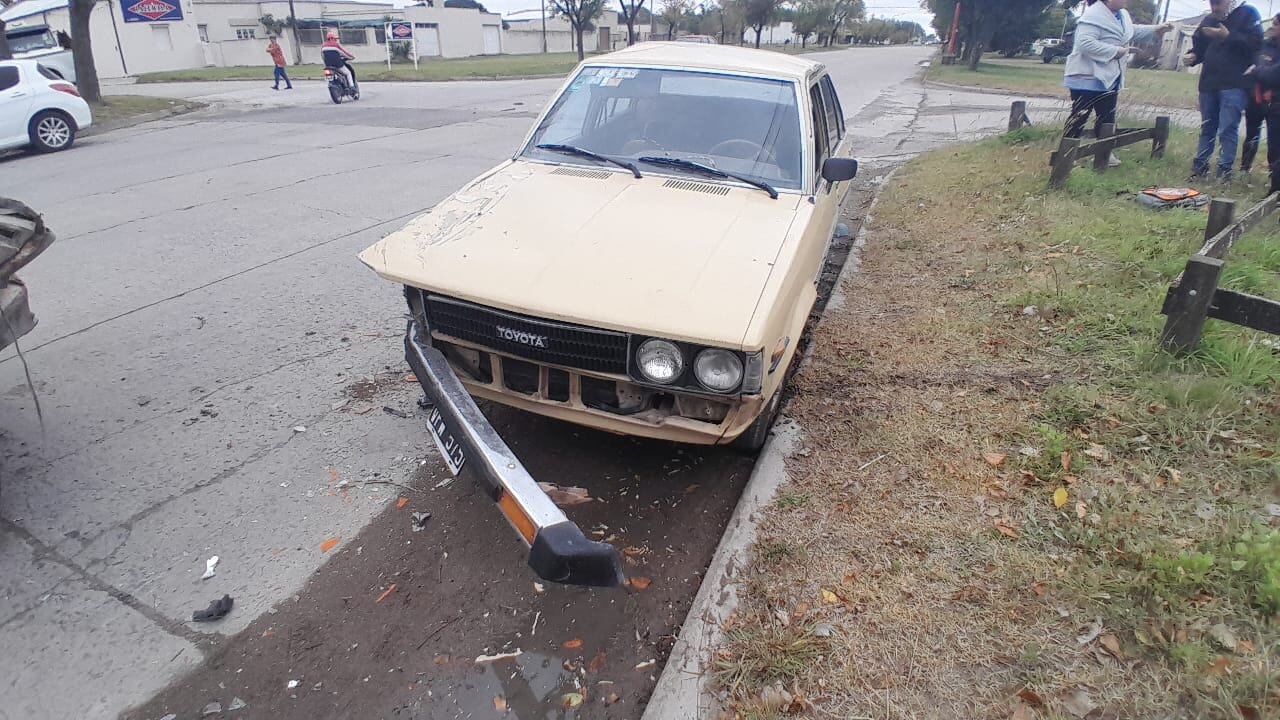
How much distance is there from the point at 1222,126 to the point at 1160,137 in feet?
3.87

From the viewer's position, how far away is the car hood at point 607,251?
2.84 m

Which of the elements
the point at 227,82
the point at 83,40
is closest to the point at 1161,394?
the point at 83,40

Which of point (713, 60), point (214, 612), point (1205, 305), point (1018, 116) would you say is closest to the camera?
point (214, 612)

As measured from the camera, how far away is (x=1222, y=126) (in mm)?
7230

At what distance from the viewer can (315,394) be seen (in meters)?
4.17

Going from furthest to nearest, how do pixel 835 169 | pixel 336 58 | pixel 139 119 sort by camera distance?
pixel 336 58
pixel 139 119
pixel 835 169

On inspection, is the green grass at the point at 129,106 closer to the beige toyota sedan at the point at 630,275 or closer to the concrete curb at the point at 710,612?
the beige toyota sedan at the point at 630,275

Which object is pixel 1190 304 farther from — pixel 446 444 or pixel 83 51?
pixel 83 51

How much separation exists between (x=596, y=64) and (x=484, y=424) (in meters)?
3.03

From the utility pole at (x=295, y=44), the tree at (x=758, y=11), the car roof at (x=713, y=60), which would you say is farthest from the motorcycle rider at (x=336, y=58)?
the tree at (x=758, y=11)

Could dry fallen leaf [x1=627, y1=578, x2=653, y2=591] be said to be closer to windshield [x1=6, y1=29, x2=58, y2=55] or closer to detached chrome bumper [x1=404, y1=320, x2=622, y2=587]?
detached chrome bumper [x1=404, y1=320, x2=622, y2=587]

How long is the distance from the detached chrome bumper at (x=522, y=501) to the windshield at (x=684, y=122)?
6.23 ft

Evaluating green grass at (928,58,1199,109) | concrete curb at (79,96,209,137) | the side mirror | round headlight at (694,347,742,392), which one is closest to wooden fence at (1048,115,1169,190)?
the side mirror

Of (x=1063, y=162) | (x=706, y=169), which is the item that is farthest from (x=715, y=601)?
(x=1063, y=162)
